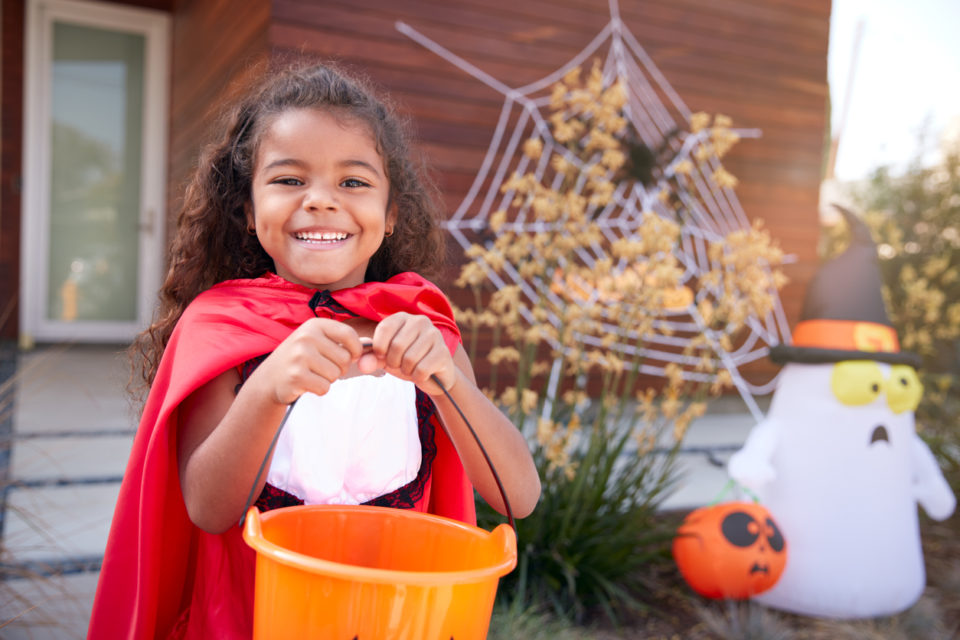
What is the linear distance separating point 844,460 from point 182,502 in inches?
90.4

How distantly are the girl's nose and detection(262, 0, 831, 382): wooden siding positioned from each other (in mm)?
3625

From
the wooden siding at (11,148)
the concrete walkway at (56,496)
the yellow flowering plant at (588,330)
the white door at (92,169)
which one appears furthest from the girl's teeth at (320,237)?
the wooden siding at (11,148)

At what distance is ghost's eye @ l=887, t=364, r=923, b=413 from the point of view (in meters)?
2.67

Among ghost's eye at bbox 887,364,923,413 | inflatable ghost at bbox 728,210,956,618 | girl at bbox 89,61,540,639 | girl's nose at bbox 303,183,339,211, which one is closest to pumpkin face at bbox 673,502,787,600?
inflatable ghost at bbox 728,210,956,618

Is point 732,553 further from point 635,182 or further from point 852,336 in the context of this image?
point 635,182

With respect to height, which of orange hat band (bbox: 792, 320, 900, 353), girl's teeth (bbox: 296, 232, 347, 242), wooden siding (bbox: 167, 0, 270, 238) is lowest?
orange hat band (bbox: 792, 320, 900, 353)

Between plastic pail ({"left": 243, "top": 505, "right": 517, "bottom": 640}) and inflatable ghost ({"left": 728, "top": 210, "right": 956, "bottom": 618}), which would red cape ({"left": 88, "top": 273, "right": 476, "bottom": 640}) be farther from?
inflatable ghost ({"left": 728, "top": 210, "right": 956, "bottom": 618})

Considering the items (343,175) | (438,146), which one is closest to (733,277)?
(343,175)

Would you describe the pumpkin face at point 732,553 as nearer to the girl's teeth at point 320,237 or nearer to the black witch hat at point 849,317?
the black witch hat at point 849,317

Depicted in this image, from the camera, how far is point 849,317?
8.96ft

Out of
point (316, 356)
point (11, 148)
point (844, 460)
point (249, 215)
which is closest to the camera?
point (316, 356)

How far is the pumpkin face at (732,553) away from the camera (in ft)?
8.38

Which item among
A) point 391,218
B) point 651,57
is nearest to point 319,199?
point 391,218

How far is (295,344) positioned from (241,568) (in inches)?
20.4
